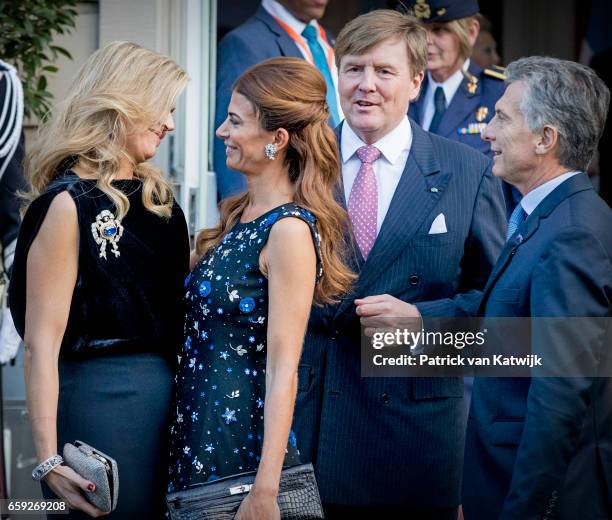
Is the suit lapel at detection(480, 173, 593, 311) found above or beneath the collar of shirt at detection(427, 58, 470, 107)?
beneath

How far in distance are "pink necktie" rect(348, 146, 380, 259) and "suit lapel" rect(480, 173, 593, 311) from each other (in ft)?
1.66

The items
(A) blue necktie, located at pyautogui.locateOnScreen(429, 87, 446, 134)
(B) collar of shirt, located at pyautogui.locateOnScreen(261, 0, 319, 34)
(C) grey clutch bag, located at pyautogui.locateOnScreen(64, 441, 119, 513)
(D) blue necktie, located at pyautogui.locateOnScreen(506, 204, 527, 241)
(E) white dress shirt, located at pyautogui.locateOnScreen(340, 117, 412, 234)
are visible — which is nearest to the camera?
(C) grey clutch bag, located at pyautogui.locateOnScreen(64, 441, 119, 513)

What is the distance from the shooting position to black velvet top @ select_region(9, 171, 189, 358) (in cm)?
251

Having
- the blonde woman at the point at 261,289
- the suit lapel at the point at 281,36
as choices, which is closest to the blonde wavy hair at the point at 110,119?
the blonde woman at the point at 261,289

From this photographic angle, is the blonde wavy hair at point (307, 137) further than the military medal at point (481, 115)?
No

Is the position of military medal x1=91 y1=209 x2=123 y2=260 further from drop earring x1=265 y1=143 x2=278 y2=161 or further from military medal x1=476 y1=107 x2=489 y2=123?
military medal x1=476 y1=107 x2=489 y2=123

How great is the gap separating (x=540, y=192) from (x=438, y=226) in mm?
421

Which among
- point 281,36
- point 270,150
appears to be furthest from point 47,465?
point 281,36

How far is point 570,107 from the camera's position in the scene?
110 inches

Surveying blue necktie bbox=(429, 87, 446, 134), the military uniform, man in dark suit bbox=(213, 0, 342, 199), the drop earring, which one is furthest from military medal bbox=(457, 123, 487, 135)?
the drop earring

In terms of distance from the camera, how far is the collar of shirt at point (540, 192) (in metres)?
2.78

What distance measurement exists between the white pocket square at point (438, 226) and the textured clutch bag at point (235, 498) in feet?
3.03

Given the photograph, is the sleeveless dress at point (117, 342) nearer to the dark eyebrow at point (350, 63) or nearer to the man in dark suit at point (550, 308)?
the man in dark suit at point (550, 308)

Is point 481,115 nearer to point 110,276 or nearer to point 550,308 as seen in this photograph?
point 550,308
